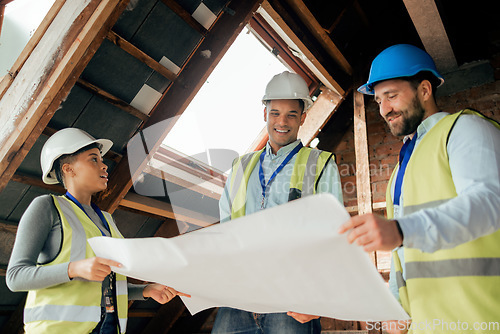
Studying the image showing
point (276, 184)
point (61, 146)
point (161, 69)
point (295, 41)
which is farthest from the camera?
point (295, 41)

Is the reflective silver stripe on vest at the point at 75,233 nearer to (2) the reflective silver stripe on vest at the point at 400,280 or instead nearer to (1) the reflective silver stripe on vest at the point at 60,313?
(1) the reflective silver stripe on vest at the point at 60,313

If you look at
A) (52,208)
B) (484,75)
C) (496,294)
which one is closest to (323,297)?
(496,294)

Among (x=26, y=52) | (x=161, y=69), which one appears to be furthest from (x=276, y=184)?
(x=26, y=52)

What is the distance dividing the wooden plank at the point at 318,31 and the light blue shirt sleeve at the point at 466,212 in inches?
105

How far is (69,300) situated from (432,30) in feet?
10.5

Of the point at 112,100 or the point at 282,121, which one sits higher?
the point at 282,121

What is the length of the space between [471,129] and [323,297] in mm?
615

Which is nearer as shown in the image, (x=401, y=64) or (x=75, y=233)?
(x=401, y=64)

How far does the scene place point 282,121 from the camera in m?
2.03

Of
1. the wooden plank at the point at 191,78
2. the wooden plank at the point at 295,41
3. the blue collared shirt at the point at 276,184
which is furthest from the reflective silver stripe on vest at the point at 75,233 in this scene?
the wooden plank at the point at 295,41

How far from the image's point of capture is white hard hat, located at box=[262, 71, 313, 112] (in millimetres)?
2092

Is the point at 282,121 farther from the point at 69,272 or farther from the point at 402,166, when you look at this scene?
the point at 69,272

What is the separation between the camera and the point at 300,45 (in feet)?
12.6

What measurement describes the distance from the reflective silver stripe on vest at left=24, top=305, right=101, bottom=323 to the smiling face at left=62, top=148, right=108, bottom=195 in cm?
57
